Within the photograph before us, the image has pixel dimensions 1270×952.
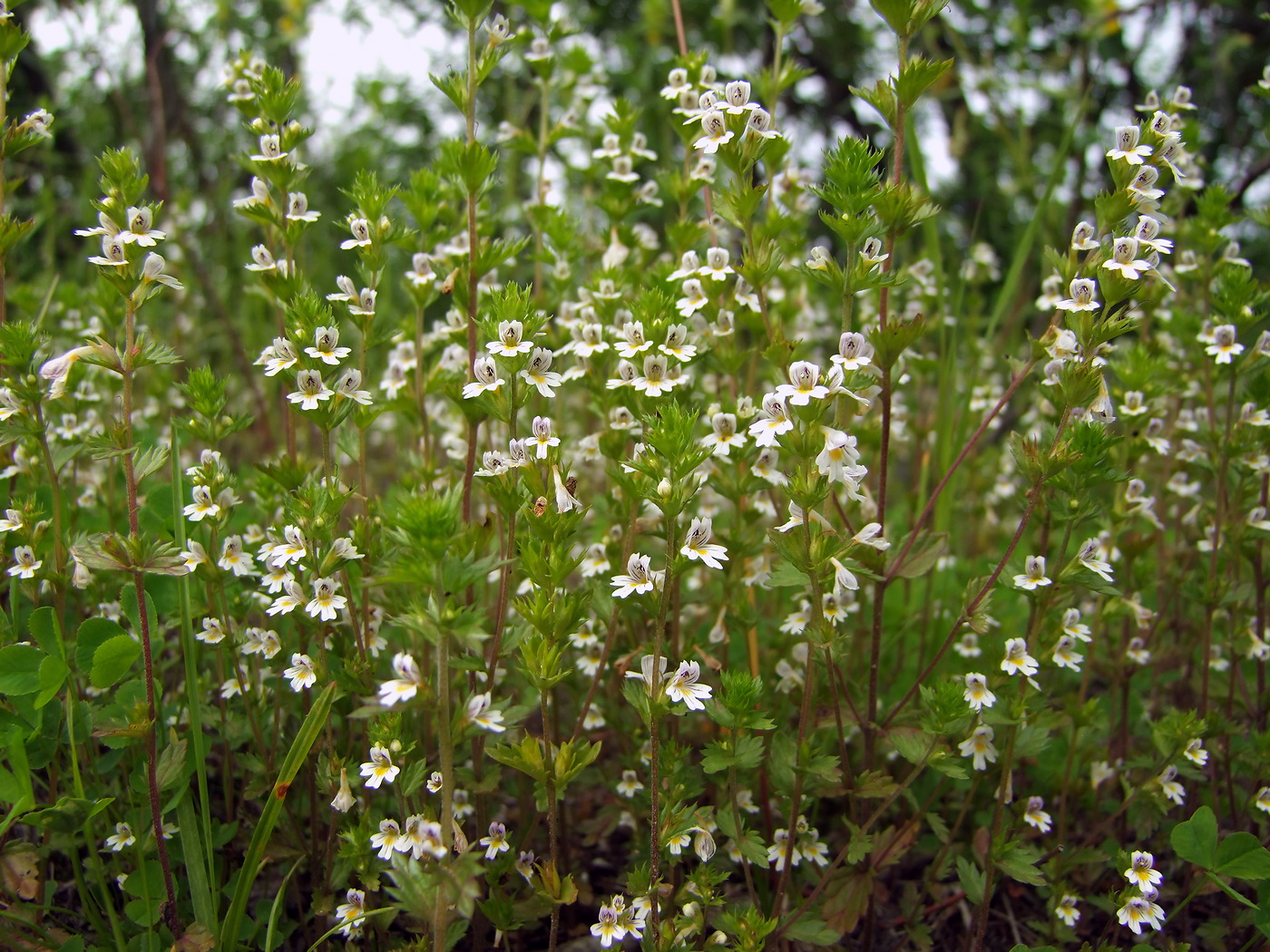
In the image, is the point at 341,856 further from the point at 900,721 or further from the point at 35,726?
the point at 900,721

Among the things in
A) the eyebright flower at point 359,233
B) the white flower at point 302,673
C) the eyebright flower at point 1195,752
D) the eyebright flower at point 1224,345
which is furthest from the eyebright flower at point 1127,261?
the white flower at point 302,673

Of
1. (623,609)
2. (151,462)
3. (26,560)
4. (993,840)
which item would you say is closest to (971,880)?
(993,840)

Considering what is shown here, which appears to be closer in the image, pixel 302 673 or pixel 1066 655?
pixel 302 673

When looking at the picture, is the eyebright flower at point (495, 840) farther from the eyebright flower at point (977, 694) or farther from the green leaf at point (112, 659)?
the eyebright flower at point (977, 694)

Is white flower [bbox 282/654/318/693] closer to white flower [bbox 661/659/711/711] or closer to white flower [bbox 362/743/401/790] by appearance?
white flower [bbox 362/743/401/790]

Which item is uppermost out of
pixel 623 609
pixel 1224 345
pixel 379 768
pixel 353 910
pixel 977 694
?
pixel 1224 345

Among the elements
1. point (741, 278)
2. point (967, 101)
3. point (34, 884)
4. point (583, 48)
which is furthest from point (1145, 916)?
point (967, 101)

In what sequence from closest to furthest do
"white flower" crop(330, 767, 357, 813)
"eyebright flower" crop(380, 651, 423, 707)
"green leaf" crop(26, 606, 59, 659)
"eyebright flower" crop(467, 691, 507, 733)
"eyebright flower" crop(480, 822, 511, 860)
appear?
"eyebright flower" crop(380, 651, 423, 707), "eyebright flower" crop(467, 691, 507, 733), "white flower" crop(330, 767, 357, 813), "eyebright flower" crop(480, 822, 511, 860), "green leaf" crop(26, 606, 59, 659)

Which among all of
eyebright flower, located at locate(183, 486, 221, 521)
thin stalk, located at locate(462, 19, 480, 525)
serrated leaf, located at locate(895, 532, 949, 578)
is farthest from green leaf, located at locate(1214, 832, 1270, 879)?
eyebright flower, located at locate(183, 486, 221, 521)

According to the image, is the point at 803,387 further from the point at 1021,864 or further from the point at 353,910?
the point at 353,910
